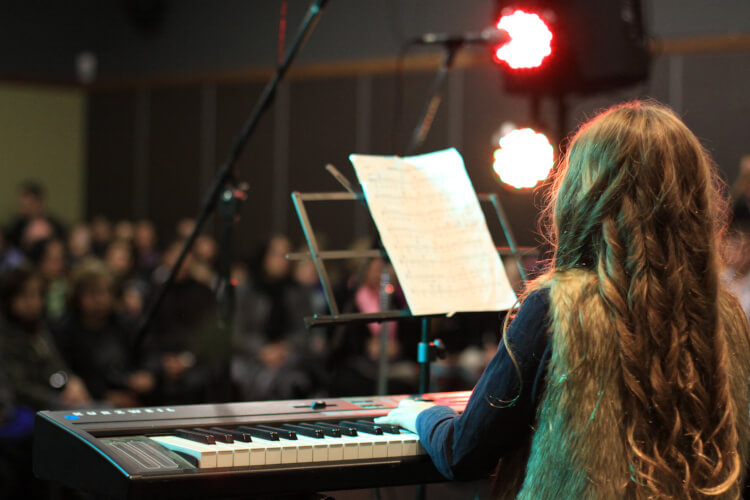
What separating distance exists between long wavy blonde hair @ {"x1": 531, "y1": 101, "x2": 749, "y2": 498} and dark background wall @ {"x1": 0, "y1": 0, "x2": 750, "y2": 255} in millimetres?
4707

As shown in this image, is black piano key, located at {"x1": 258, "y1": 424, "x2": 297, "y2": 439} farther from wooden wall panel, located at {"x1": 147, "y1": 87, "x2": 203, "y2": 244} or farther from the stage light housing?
wooden wall panel, located at {"x1": 147, "y1": 87, "x2": 203, "y2": 244}

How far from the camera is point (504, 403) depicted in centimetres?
144

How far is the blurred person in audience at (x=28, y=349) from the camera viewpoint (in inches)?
153

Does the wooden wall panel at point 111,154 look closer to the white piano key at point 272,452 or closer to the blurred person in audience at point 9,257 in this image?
the blurred person in audience at point 9,257

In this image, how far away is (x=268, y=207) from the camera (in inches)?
338

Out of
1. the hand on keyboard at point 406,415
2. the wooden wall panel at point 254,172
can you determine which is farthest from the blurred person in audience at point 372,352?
the wooden wall panel at point 254,172

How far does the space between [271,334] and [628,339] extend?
4.85m

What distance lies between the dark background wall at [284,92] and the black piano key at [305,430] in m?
4.50

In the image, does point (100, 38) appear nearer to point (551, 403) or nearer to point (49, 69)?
point (49, 69)

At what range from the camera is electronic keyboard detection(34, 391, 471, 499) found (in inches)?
56.9

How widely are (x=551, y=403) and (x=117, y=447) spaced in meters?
0.74

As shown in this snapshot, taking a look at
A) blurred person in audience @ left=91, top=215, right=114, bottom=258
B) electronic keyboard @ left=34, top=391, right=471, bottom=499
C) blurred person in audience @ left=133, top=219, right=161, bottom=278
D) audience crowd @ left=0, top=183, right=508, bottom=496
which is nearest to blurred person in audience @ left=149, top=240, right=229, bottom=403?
audience crowd @ left=0, top=183, right=508, bottom=496

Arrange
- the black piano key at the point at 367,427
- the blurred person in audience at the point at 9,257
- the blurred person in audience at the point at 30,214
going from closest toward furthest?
1. the black piano key at the point at 367,427
2. the blurred person in audience at the point at 9,257
3. the blurred person in audience at the point at 30,214

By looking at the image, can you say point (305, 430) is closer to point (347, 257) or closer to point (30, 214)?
point (347, 257)
